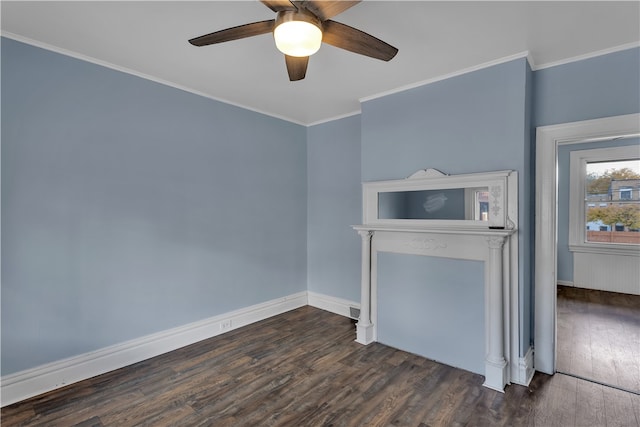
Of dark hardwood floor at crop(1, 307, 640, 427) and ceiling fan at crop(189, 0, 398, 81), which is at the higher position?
ceiling fan at crop(189, 0, 398, 81)

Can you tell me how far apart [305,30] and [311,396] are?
2.40 meters

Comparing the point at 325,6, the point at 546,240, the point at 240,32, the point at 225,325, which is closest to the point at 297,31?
the point at 325,6

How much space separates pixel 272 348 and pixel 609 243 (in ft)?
18.1

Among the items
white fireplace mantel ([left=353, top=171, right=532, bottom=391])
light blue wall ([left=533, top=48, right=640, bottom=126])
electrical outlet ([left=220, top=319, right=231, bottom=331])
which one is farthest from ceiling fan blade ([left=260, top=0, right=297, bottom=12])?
electrical outlet ([left=220, top=319, right=231, bottom=331])

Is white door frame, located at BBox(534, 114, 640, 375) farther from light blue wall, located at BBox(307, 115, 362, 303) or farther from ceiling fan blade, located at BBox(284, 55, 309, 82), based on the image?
ceiling fan blade, located at BBox(284, 55, 309, 82)

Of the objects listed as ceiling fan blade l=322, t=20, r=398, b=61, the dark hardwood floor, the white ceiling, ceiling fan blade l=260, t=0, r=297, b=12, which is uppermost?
the white ceiling

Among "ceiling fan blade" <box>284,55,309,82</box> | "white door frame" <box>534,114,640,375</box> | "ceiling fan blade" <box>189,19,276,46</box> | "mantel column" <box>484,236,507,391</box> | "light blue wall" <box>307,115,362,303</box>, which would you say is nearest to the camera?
"ceiling fan blade" <box>189,19,276,46</box>

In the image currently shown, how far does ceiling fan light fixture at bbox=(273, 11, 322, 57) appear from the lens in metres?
1.52

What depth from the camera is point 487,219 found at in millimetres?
2645

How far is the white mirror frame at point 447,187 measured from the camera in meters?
2.55

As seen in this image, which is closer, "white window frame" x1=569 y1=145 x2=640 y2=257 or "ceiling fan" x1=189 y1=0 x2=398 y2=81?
"ceiling fan" x1=189 y1=0 x2=398 y2=81

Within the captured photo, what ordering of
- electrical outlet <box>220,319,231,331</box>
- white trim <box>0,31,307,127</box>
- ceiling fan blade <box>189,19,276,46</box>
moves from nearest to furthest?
ceiling fan blade <box>189,19,276,46</box>, white trim <box>0,31,307,127</box>, electrical outlet <box>220,319,231,331</box>

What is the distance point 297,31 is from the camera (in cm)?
152

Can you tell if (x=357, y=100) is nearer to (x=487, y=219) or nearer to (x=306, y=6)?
(x=487, y=219)
